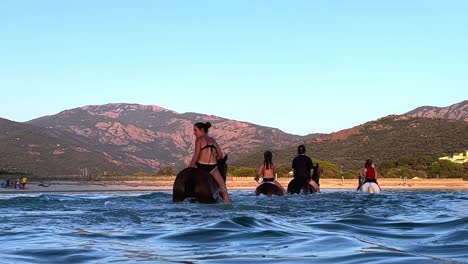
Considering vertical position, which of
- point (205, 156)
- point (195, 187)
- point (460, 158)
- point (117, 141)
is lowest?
point (195, 187)

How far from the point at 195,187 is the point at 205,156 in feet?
3.08

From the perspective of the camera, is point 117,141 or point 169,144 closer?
point 117,141

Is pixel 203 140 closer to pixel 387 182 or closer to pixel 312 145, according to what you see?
pixel 387 182

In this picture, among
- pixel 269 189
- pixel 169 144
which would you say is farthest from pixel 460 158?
pixel 169 144

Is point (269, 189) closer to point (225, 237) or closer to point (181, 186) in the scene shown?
point (181, 186)

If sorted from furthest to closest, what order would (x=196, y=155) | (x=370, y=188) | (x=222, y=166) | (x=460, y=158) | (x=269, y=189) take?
1. (x=460, y=158)
2. (x=370, y=188)
3. (x=269, y=189)
4. (x=222, y=166)
5. (x=196, y=155)

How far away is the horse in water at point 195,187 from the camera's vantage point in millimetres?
12258

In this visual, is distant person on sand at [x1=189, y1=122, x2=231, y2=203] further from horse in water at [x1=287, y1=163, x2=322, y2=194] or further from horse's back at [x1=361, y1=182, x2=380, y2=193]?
horse's back at [x1=361, y1=182, x2=380, y2=193]

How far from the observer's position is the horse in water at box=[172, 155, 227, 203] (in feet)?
40.2

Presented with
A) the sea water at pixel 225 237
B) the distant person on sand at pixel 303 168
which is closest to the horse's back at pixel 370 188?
the distant person on sand at pixel 303 168

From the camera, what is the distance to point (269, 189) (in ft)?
59.1

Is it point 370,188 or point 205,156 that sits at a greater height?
point 205,156

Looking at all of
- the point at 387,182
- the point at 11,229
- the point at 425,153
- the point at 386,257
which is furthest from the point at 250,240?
the point at 425,153

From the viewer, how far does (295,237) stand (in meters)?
7.21
